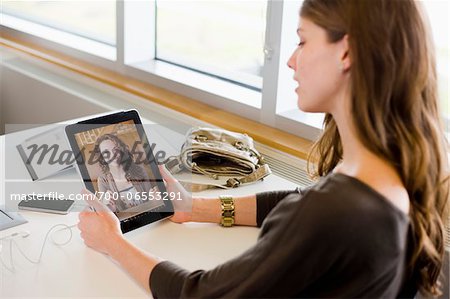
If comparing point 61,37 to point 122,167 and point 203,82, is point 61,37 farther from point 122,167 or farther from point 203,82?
point 122,167

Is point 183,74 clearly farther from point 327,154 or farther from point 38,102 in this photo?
point 327,154

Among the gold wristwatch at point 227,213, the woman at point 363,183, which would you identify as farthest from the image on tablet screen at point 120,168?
the woman at point 363,183

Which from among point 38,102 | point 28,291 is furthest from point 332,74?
point 38,102

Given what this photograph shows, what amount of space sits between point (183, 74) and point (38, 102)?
31.7 inches

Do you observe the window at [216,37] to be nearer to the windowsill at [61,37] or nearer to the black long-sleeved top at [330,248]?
the windowsill at [61,37]

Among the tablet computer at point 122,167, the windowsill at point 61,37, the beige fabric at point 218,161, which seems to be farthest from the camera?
the windowsill at point 61,37

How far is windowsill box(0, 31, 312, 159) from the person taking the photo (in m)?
2.12

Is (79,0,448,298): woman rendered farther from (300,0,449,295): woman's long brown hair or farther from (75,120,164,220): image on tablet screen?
(75,120,164,220): image on tablet screen

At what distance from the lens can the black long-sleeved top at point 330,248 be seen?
938mm

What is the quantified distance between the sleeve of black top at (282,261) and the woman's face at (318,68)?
0.65 feet

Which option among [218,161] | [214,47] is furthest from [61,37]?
[218,161]

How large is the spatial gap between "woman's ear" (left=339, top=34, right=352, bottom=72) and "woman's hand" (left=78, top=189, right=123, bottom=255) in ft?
2.01

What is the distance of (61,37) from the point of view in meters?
3.19

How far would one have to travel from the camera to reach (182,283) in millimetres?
1152
